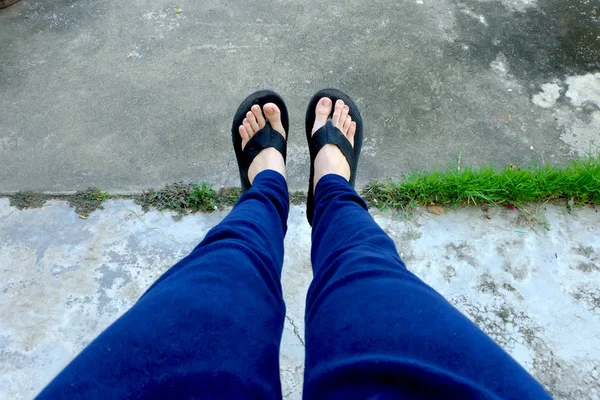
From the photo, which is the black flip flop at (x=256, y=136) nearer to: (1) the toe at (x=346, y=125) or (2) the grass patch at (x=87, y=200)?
(1) the toe at (x=346, y=125)

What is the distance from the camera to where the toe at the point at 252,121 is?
74.7 inches

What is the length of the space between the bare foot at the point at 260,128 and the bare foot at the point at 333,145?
14cm

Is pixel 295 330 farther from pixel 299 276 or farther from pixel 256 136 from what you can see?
pixel 256 136

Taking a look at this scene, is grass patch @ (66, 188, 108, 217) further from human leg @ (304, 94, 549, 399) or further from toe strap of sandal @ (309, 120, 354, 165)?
human leg @ (304, 94, 549, 399)

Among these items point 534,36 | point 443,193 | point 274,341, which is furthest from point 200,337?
point 534,36

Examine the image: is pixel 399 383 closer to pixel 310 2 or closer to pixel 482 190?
pixel 482 190

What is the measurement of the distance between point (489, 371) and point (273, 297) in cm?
46

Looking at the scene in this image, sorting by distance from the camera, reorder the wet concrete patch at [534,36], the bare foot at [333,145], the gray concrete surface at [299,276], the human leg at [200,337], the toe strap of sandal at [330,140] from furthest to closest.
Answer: the wet concrete patch at [534,36] < the toe strap of sandal at [330,140] < the bare foot at [333,145] < the gray concrete surface at [299,276] < the human leg at [200,337]

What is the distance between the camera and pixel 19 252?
1.70m

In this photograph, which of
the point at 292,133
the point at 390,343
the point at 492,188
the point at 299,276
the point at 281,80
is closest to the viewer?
the point at 390,343

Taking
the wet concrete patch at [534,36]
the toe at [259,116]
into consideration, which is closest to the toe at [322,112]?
the toe at [259,116]

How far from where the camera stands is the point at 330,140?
1.83 metres

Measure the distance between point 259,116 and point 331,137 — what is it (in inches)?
12.9

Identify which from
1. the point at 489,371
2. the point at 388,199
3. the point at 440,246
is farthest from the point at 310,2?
the point at 489,371
